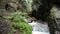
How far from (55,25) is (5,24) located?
2.34 m

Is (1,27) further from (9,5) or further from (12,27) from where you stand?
(9,5)

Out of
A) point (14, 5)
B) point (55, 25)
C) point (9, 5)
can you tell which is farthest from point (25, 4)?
point (55, 25)

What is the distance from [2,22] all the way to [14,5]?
923cm

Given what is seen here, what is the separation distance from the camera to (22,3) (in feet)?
53.4

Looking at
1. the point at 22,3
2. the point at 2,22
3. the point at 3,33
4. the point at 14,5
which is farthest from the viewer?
the point at 22,3

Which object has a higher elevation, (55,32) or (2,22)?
(2,22)

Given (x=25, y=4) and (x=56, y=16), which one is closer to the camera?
(x=56, y=16)

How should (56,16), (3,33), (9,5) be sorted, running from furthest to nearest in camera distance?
(9,5), (56,16), (3,33)

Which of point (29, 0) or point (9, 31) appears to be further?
point (29, 0)

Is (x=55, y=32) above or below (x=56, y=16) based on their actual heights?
below

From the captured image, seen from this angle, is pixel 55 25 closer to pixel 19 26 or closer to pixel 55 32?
pixel 55 32

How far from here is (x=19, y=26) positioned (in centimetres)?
487

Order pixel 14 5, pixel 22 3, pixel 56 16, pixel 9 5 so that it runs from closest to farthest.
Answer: pixel 56 16 → pixel 9 5 → pixel 14 5 → pixel 22 3

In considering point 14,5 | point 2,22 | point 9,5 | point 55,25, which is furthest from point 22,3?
point 2,22
